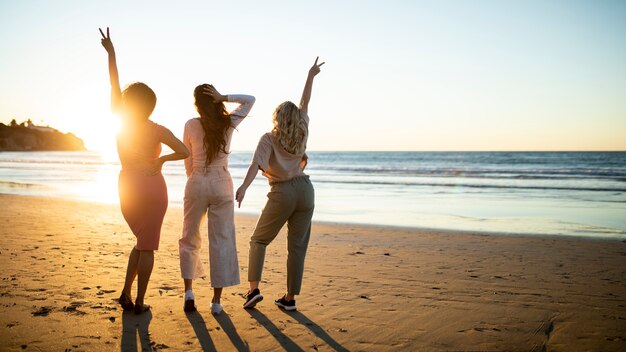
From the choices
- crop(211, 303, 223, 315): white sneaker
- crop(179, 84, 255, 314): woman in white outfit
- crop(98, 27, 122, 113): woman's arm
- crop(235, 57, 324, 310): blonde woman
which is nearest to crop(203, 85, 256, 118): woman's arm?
crop(179, 84, 255, 314): woman in white outfit

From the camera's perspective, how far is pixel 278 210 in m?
4.39

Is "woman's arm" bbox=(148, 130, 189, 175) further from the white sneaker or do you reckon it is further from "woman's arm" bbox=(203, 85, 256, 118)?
the white sneaker

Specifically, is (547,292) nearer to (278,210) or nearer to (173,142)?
(278,210)

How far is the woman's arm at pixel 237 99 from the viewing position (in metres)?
4.21

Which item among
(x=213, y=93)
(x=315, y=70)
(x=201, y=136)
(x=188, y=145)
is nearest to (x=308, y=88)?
(x=315, y=70)

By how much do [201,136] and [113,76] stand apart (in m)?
0.84

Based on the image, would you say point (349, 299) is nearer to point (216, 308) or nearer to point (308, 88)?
point (216, 308)

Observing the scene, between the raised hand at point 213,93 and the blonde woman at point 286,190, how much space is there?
0.48 meters

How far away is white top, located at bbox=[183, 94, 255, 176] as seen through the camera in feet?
13.9

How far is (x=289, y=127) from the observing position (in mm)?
4254

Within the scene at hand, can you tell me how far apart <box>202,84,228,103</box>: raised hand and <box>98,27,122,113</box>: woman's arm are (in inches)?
26.5

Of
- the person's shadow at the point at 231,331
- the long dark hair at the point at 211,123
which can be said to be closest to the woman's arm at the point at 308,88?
the long dark hair at the point at 211,123

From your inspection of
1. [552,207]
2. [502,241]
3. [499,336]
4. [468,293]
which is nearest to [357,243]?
[502,241]

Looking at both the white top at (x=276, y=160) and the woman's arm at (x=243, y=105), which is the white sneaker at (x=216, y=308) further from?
the woman's arm at (x=243, y=105)
